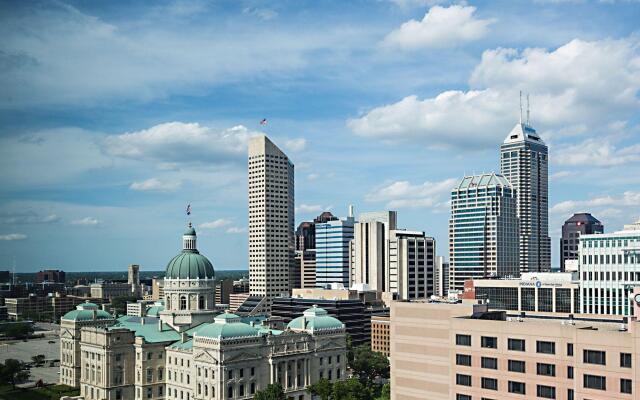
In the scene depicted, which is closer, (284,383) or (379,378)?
(284,383)

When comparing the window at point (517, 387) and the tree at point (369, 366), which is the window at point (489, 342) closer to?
the window at point (517, 387)

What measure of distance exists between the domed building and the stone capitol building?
263 mm

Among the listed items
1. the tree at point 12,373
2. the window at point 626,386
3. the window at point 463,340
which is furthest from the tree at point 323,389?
the window at point 626,386

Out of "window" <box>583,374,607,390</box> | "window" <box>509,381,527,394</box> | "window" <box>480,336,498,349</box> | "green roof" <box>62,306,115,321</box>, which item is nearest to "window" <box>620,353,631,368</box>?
"window" <box>583,374,607,390</box>

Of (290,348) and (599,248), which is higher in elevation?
(599,248)

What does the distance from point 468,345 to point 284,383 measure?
81.7m

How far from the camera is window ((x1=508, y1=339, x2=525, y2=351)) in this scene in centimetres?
8006

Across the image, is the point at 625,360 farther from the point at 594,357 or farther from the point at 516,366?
the point at 516,366

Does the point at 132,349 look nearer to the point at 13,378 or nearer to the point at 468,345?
the point at 13,378

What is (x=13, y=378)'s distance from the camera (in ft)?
559

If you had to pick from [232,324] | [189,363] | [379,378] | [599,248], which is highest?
[599,248]

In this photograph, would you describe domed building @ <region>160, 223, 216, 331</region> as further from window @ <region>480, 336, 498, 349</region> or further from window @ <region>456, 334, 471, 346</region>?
window @ <region>480, 336, 498, 349</region>

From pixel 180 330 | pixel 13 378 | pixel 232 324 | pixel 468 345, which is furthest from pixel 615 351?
pixel 13 378

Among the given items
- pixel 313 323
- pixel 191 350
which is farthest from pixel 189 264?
pixel 313 323
